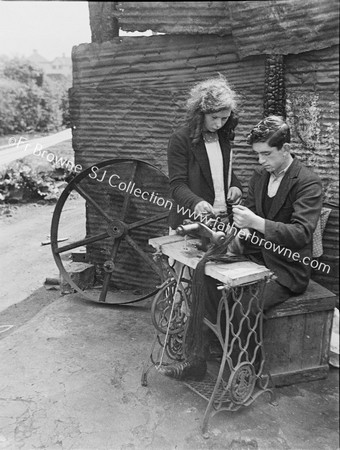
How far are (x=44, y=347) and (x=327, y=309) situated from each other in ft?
5.99

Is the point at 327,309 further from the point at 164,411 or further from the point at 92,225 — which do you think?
the point at 92,225

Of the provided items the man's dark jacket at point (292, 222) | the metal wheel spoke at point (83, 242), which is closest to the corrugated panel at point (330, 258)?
the man's dark jacket at point (292, 222)

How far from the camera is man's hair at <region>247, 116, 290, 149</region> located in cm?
245

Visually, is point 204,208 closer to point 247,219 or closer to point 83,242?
point 247,219

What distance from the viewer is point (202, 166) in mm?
2805

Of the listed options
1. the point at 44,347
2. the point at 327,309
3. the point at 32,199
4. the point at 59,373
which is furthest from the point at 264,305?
the point at 32,199

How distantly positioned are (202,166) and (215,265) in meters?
0.68

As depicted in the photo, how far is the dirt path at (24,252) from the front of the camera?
3.27 meters

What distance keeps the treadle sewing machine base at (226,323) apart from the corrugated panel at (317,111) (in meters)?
1.10

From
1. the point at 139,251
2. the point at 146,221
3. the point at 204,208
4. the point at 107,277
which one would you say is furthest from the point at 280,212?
the point at 107,277

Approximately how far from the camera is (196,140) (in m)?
2.73

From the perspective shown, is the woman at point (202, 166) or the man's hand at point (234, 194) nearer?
the woman at point (202, 166)

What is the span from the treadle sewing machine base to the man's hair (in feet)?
2.13

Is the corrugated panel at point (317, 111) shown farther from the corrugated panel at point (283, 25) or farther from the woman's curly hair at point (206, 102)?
the woman's curly hair at point (206, 102)
